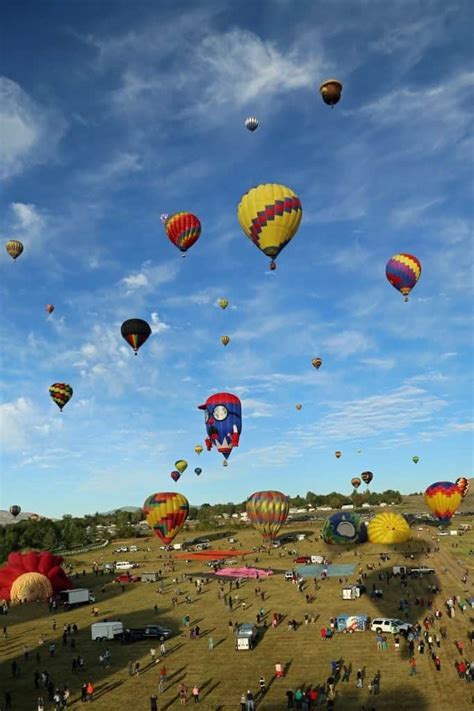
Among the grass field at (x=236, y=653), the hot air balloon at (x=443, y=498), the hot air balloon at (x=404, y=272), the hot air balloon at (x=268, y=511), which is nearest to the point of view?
the grass field at (x=236, y=653)

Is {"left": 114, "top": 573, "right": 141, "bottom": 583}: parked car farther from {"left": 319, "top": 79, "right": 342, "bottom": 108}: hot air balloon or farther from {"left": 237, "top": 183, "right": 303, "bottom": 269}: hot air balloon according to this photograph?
{"left": 319, "top": 79, "right": 342, "bottom": 108}: hot air balloon

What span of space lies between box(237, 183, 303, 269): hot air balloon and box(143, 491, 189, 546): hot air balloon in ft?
103

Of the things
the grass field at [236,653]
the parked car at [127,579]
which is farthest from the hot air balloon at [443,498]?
the parked car at [127,579]

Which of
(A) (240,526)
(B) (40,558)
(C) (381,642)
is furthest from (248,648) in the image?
(A) (240,526)

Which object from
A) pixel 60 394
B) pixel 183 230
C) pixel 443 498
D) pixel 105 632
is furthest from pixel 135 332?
pixel 443 498

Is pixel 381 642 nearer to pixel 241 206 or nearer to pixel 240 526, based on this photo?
pixel 241 206

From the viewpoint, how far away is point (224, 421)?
2361 inches

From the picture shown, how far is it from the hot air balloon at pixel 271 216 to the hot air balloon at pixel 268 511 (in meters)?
28.8

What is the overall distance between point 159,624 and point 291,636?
9836mm

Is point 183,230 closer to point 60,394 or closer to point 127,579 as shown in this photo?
point 60,394

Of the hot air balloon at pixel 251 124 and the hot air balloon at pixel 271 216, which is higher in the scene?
the hot air balloon at pixel 251 124

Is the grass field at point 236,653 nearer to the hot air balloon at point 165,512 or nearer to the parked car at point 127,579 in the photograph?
the parked car at point 127,579

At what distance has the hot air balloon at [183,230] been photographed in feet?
181

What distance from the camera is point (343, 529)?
234ft
